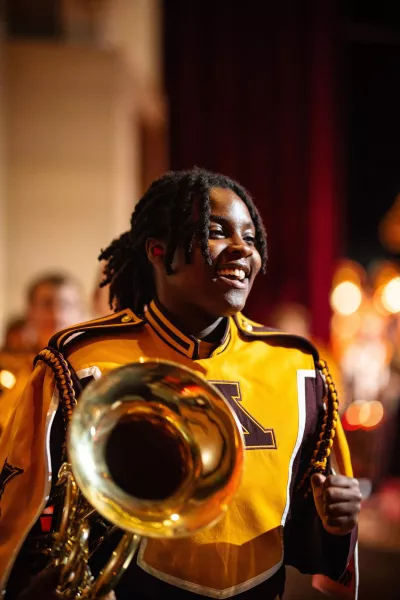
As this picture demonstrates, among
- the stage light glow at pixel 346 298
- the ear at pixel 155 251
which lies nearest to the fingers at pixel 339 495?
the ear at pixel 155 251

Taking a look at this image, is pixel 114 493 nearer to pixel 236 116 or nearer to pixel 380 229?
pixel 236 116

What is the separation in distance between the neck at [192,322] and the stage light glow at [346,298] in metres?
6.58

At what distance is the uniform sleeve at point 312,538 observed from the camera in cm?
169

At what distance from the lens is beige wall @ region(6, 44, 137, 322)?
6.25 metres

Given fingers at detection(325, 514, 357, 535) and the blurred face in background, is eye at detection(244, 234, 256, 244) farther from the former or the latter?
the blurred face in background

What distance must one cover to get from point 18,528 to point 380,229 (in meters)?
9.12

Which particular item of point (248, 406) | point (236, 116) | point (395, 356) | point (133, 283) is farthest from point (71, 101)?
point (248, 406)

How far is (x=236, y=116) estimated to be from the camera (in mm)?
9211

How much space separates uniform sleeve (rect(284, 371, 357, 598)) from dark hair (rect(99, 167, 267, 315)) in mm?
414

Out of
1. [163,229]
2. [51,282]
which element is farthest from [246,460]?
[51,282]

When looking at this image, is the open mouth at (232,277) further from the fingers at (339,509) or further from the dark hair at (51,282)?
the dark hair at (51,282)

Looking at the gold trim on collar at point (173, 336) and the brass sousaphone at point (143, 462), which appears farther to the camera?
the gold trim on collar at point (173, 336)

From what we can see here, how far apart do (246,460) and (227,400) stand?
5.4 inches

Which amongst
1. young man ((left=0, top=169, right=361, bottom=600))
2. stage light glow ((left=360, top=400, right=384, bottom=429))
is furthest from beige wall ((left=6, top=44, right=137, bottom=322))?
young man ((left=0, top=169, right=361, bottom=600))
